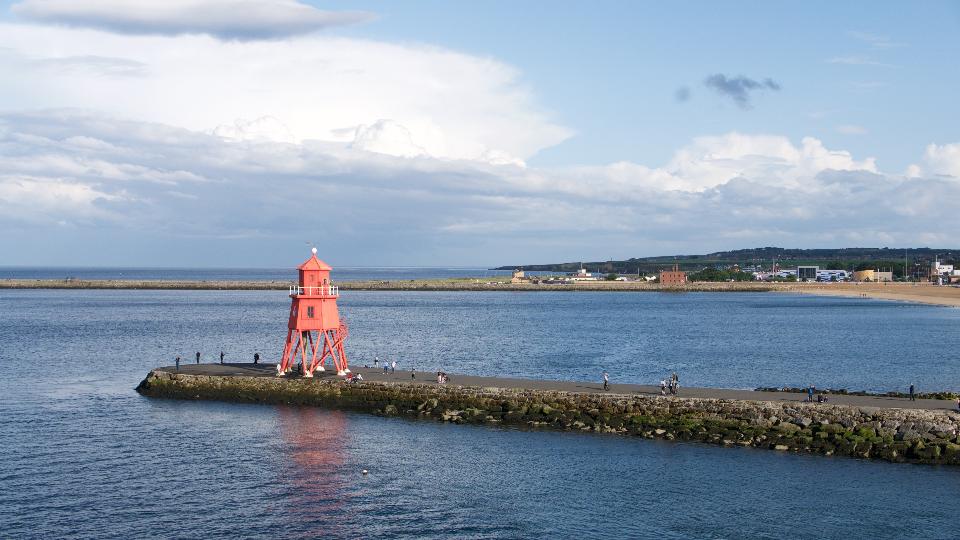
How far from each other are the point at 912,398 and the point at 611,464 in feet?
54.1

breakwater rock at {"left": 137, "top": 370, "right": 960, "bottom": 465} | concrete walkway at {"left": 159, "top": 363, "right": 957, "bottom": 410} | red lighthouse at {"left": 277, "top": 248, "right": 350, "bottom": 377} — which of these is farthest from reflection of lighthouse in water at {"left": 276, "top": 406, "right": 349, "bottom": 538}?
concrete walkway at {"left": 159, "top": 363, "right": 957, "bottom": 410}

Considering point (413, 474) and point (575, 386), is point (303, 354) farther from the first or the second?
point (413, 474)

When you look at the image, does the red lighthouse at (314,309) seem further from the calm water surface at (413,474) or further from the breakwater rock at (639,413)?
the calm water surface at (413,474)

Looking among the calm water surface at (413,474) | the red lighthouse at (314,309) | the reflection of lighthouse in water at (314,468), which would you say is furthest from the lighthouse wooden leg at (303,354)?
the calm water surface at (413,474)

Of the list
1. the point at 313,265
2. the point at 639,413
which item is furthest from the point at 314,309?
the point at 639,413

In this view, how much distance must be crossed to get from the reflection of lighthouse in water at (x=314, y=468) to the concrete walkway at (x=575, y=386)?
5830 millimetres

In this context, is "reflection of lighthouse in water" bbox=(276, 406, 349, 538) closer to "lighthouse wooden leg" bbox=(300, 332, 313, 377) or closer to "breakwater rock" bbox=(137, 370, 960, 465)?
"breakwater rock" bbox=(137, 370, 960, 465)

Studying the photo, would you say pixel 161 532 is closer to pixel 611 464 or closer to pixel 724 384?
pixel 611 464

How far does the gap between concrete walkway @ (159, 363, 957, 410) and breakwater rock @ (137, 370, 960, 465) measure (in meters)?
1.48

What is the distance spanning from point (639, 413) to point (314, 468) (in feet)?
50.2

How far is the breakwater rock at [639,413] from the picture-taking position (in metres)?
36.4

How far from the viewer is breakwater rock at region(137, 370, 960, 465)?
36.4 metres

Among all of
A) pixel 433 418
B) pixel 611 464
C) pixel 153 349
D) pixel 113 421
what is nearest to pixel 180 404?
pixel 113 421

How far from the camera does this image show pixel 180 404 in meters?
49.1
